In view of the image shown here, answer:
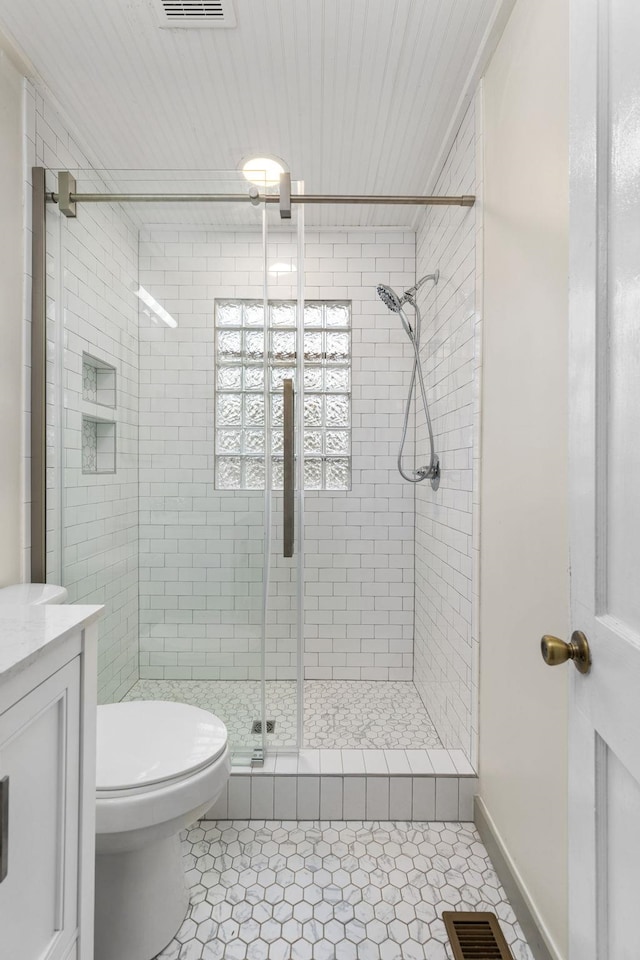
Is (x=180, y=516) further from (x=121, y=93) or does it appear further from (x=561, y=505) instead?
(x=121, y=93)

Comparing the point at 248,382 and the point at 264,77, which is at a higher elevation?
the point at 264,77

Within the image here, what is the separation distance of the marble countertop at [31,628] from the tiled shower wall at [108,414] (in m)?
0.84

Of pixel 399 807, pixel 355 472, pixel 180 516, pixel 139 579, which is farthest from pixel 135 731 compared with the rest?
pixel 355 472

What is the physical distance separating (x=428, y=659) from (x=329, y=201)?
199 cm

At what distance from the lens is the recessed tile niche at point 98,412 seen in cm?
179

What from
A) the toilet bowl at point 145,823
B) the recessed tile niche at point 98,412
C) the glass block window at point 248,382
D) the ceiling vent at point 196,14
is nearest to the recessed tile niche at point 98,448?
the recessed tile niche at point 98,412

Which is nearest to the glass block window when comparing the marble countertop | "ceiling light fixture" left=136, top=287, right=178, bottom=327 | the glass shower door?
the glass shower door

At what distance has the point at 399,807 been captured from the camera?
168 centimetres

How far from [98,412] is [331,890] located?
1670 millimetres

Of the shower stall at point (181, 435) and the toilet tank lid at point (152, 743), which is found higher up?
the shower stall at point (181, 435)

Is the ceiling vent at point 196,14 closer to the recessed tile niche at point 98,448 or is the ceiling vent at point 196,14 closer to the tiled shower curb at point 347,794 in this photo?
the recessed tile niche at point 98,448

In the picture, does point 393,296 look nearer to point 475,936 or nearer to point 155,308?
point 155,308

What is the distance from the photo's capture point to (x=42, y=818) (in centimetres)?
77

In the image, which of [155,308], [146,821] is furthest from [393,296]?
[146,821]
